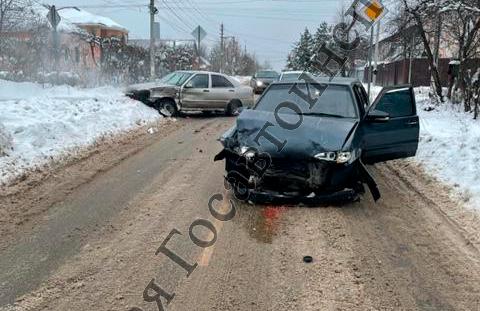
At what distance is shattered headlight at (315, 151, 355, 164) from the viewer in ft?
19.2

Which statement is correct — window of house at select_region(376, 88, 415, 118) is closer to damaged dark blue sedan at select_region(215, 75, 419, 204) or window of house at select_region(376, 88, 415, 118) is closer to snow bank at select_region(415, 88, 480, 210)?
damaged dark blue sedan at select_region(215, 75, 419, 204)

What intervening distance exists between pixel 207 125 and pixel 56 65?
10.2m

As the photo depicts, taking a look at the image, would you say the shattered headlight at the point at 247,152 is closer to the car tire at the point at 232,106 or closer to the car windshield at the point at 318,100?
the car windshield at the point at 318,100

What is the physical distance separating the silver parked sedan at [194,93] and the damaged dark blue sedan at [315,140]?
29.5ft

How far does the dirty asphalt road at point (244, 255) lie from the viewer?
12.6ft

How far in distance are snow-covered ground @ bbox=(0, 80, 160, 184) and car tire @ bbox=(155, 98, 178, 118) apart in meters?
0.50

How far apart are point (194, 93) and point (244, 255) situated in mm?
12862

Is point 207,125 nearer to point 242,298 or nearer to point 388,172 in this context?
point 388,172

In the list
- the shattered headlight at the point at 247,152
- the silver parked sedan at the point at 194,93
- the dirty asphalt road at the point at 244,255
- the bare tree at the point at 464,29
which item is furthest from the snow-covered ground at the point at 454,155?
the silver parked sedan at the point at 194,93

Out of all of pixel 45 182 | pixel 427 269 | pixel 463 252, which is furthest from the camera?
pixel 45 182

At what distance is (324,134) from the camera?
623 cm

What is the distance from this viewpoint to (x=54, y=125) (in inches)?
401

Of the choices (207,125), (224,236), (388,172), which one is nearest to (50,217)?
(224,236)

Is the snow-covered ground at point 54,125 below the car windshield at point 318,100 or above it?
below
